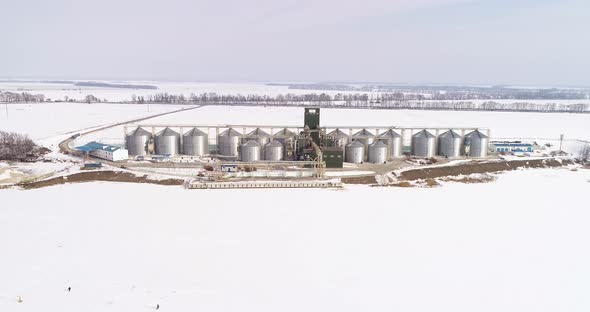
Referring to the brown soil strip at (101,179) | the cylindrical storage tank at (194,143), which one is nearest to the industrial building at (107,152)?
the brown soil strip at (101,179)

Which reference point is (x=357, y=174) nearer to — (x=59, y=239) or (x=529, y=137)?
(x=59, y=239)

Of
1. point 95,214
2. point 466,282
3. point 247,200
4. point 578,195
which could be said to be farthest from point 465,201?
point 95,214

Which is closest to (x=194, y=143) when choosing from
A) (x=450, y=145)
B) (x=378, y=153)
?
(x=378, y=153)

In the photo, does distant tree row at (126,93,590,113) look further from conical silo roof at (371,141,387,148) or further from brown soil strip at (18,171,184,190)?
brown soil strip at (18,171,184,190)

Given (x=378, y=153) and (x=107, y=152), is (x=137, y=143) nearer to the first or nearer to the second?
(x=107, y=152)

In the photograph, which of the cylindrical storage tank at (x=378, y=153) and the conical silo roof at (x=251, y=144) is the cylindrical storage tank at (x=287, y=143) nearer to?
the conical silo roof at (x=251, y=144)

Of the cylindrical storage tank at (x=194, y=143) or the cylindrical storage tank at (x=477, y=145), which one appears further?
the cylindrical storage tank at (x=477, y=145)

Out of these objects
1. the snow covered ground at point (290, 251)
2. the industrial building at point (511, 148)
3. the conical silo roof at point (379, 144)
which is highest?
the conical silo roof at point (379, 144)

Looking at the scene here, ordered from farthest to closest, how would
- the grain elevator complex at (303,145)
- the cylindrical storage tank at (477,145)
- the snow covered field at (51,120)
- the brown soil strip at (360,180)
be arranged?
the snow covered field at (51,120)
the cylindrical storage tank at (477,145)
the grain elevator complex at (303,145)
the brown soil strip at (360,180)
